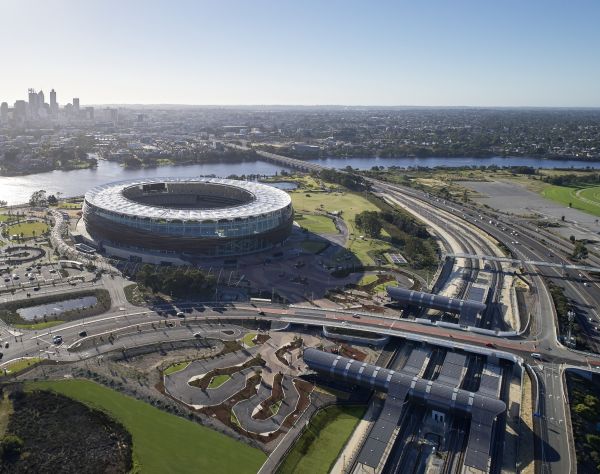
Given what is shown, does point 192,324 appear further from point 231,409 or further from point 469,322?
point 469,322

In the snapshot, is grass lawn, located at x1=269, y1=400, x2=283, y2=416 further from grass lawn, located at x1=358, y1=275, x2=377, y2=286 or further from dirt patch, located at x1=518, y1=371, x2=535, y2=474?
grass lawn, located at x1=358, y1=275, x2=377, y2=286

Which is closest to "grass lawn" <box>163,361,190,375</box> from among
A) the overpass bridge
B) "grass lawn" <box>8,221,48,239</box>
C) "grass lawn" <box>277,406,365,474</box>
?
"grass lawn" <box>277,406,365,474</box>

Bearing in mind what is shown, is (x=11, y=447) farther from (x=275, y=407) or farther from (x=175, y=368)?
(x=275, y=407)

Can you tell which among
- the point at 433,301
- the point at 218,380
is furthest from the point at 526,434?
the point at 218,380

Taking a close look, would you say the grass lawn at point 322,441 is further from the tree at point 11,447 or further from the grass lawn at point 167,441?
the tree at point 11,447

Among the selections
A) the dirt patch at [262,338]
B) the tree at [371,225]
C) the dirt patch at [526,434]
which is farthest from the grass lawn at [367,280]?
the dirt patch at [526,434]
